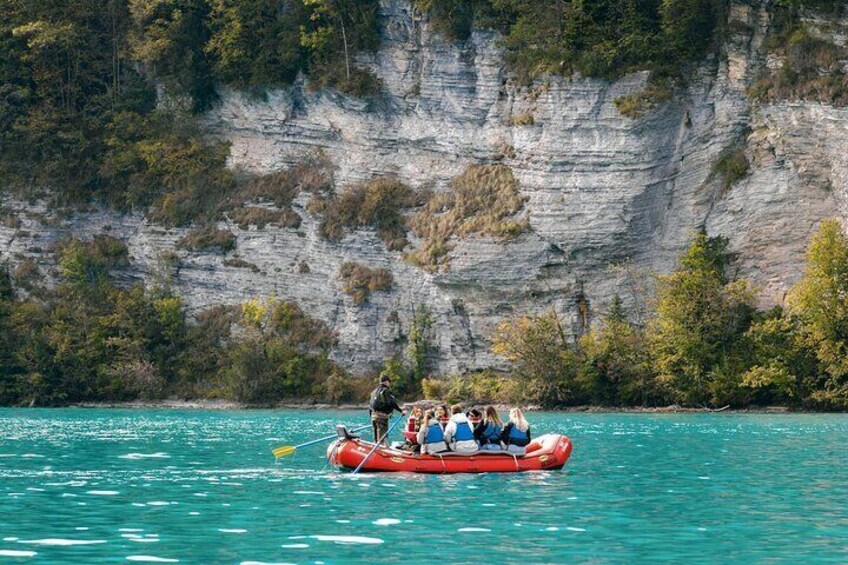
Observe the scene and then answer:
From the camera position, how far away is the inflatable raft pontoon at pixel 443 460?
29422 mm

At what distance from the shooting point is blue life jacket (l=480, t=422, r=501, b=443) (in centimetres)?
3052

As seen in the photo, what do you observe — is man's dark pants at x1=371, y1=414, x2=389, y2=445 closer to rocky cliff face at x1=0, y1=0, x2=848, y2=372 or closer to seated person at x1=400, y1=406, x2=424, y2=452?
seated person at x1=400, y1=406, x2=424, y2=452

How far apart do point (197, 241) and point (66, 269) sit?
7.16 metres

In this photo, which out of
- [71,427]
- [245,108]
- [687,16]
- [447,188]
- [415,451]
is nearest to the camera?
[415,451]

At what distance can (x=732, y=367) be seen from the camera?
2456 inches

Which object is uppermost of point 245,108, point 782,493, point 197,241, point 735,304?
point 245,108

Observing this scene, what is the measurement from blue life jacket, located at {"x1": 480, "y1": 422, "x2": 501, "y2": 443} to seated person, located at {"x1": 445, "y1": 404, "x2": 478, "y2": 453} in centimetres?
72

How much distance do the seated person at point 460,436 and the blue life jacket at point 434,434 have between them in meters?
0.13

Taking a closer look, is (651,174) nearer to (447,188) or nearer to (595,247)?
(595,247)

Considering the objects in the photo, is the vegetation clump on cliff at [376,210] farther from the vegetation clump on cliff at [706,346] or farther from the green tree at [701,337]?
the green tree at [701,337]

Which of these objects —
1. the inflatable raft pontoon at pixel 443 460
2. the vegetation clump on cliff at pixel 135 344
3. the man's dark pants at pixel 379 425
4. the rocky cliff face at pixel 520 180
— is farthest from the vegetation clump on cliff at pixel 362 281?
the inflatable raft pontoon at pixel 443 460

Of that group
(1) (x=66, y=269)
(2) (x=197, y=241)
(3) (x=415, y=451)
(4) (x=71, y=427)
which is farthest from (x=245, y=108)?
(3) (x=415, y=451)

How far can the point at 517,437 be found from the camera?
30.6 metres

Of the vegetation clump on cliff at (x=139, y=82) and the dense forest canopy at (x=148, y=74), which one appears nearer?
the dense forest canopy at (x=148, y=74)
